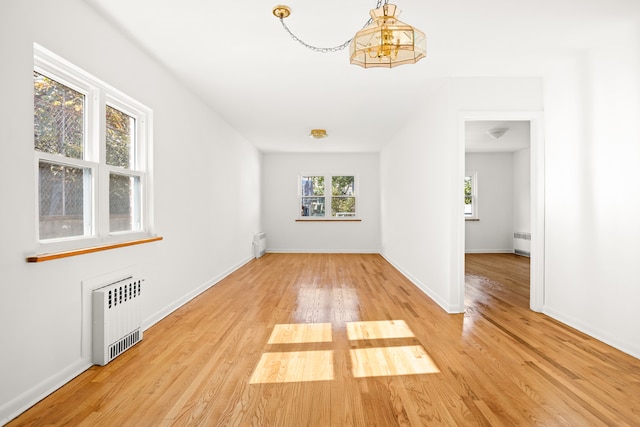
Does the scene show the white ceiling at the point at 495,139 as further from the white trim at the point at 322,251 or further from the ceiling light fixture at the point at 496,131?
the white trim at the point at 322,251

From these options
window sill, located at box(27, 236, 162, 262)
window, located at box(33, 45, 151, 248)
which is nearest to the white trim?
window, located at box(33, 45, 151, 248)

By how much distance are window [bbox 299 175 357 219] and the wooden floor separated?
17.2ft

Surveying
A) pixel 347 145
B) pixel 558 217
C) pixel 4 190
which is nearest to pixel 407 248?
pixel 558 217

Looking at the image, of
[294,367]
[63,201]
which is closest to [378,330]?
[294,367]

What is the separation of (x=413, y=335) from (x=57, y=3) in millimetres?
3588

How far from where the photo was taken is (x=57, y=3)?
2182 mm

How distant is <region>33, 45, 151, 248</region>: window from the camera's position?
2.19 metres

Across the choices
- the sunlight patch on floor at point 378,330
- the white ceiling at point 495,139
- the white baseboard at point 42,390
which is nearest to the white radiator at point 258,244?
the sunlight patch on floor at point 378,330

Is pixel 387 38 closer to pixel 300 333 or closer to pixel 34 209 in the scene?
pixel 34 209

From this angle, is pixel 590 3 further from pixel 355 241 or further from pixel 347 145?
pixel 355 241

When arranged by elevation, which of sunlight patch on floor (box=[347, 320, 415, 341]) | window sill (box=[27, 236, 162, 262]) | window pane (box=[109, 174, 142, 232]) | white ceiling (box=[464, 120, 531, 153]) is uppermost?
white ceiling (box=[464, 120, 531, 153])

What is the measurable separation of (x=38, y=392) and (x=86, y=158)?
1.56m

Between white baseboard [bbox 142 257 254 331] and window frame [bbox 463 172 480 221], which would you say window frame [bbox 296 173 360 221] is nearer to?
window frame [bbox 463 172 480 221]

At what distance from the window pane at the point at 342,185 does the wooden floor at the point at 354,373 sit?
211 inches
